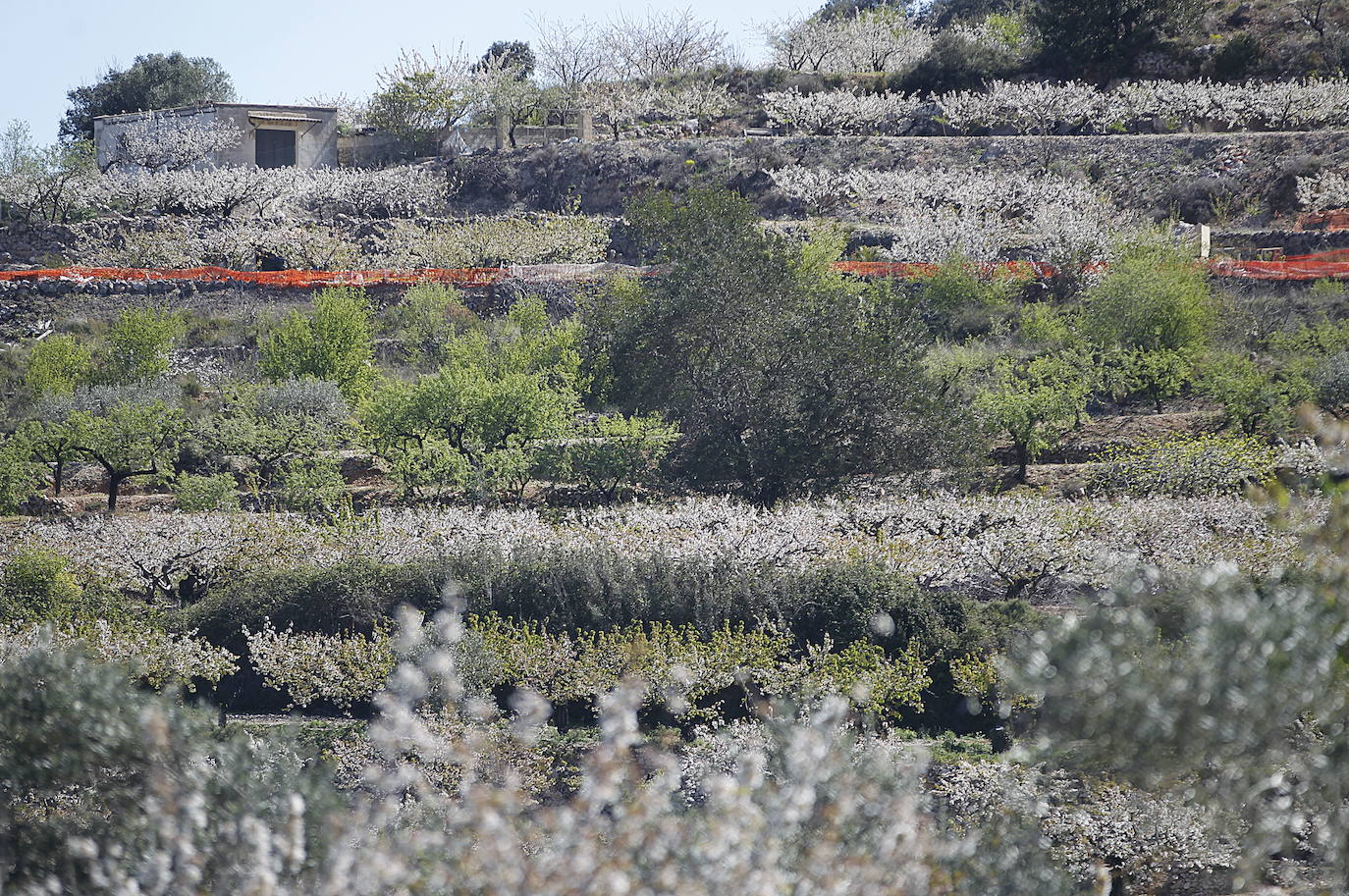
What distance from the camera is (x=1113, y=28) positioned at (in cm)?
5766

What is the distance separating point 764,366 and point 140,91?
56043 millimetres

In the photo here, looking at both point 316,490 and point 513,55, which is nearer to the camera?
point 316,490

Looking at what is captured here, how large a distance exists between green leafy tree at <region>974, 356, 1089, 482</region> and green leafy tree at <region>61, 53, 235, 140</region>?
55300 millimetres

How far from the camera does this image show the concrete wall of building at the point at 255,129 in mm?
60250

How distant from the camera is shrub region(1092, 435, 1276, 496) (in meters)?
23.0

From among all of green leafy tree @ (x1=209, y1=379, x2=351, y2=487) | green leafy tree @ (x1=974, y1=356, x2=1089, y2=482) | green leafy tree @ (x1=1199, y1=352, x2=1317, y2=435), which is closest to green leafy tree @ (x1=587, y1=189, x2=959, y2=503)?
green leafy tree @ (x1=974, y1=356, x2=1089, y2=482)

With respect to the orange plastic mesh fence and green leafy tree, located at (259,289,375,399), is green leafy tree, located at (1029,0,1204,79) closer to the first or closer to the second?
the orange plastic mesh fence

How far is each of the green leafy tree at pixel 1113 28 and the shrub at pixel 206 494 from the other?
44119 millimetres

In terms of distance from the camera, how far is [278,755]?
30.8 ft

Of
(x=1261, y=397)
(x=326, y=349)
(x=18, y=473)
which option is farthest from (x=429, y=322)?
(x=1261, y=397)

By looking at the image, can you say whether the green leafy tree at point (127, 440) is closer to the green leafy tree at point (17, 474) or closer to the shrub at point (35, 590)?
the green leafy tree at point (17, 474)

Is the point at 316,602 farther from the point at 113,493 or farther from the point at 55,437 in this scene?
the point at 55,437

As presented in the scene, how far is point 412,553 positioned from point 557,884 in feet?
54.0

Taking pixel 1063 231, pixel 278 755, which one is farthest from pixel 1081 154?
pixel 278 755
